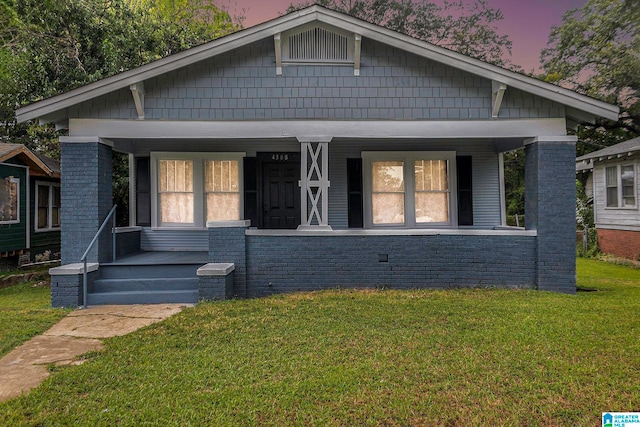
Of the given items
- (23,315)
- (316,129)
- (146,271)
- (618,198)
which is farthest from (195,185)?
(618,198)

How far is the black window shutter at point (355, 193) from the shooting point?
8633mm

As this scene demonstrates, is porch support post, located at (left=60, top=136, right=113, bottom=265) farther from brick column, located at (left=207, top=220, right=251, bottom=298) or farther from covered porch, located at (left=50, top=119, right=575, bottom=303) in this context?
brick column, located at (left=207, top=220, right=251, bottom=298)

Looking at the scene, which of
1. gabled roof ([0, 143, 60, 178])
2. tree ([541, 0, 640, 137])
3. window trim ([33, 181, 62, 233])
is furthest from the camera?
tree ([541, 0, 640, 137])

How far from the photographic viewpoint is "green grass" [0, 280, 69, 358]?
15.2 feet

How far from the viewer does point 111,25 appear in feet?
40.8

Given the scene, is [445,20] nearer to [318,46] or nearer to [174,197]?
[318,46]

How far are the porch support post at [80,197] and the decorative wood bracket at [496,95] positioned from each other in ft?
24.2

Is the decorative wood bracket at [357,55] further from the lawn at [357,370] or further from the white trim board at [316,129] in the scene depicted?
the lawn at [357,370]

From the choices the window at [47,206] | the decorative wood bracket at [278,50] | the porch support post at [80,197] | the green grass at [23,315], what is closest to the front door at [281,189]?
the decorative wood bracket at [278,50]

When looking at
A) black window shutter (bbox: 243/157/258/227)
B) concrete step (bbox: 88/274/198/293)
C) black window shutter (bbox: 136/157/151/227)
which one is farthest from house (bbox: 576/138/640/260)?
black window shutter (bbox: 136/157/151/227)

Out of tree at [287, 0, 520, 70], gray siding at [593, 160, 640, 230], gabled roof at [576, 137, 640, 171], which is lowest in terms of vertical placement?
gray siding at [593, 160, 640, 230]

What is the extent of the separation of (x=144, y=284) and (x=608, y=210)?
1512 centimetres

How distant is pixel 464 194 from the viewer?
8750 millimetres

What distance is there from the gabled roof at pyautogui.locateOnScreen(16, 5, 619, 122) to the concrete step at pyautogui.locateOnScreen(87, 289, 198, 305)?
133 inches
